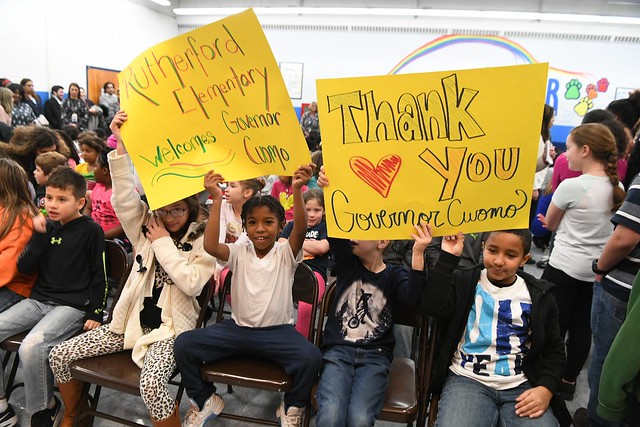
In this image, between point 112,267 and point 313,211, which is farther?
point 313,211

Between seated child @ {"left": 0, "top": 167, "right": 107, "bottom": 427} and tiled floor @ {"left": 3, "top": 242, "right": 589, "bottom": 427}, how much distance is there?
0.25 metres

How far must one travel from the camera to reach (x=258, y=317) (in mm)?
1967

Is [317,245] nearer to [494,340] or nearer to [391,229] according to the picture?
[391,229]

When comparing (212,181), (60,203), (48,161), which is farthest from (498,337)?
(48,161)

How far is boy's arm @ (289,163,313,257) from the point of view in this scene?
1.80 meters

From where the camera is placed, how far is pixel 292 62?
1172cm

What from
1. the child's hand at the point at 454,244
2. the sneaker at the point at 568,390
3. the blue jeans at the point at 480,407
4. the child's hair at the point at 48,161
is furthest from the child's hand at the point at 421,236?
the child's hair at the point at 48,161

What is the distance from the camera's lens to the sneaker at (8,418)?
6.84ft

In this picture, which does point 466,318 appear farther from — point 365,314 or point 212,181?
point 212,181

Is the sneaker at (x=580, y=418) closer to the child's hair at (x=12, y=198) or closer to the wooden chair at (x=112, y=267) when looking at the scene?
the wooden chair at (x=112, y=267)

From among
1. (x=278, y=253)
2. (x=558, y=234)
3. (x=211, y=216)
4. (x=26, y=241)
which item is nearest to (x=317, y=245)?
(x=278, y=253)

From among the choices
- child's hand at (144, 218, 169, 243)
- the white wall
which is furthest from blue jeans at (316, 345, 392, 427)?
the white wall

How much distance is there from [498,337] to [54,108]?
954 cm

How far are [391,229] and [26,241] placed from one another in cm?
196
